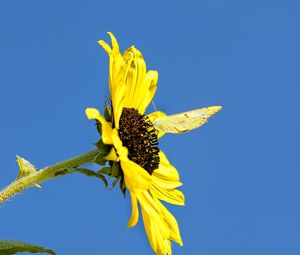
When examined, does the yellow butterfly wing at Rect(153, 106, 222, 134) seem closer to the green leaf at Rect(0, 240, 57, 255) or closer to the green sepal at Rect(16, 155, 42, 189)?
the green sepal at Rect(16, 155, 42, 189)

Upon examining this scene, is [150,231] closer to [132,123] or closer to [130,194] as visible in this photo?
[130,194]

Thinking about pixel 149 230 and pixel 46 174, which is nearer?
pixel 46 174

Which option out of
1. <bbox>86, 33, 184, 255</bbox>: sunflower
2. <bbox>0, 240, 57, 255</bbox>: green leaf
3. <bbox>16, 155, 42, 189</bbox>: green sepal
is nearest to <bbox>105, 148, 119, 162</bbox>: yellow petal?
<bbox>86, 33, 184, 255</bbox>: sunflower

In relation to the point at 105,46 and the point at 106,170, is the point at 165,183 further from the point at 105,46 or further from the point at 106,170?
→ the point at 105,46

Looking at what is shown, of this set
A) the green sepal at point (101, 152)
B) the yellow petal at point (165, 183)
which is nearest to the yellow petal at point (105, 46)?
the green sepal at point (101, 152)

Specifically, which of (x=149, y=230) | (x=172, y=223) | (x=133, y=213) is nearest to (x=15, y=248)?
(x=133, y=213)

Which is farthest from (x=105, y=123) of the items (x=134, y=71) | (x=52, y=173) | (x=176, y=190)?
(x=176, y=190)
